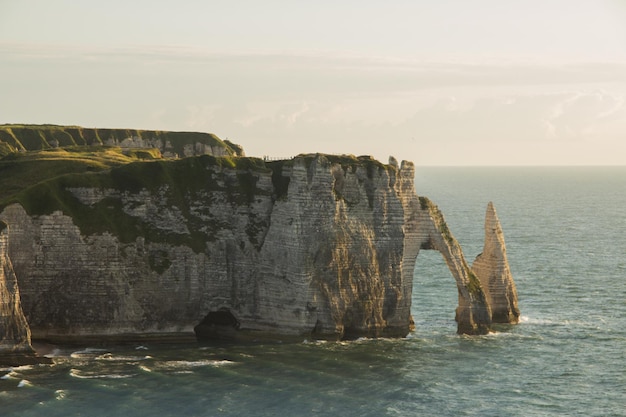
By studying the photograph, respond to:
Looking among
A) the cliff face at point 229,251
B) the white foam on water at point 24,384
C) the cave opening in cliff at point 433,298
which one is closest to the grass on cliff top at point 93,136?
the cave opening in cliff at point 433,298

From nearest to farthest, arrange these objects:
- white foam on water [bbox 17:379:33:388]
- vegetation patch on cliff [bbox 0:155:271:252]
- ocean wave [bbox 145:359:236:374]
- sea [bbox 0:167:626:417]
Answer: sea [bbox 0:167:626:417], white foam on water [bbox 17:379:33:388], ocean wave [bbox 145:359:236:374], vegetation patch on cliff [bbox 0:155:271:252]

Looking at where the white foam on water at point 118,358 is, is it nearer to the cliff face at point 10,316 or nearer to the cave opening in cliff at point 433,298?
the cliff face at point 10,316

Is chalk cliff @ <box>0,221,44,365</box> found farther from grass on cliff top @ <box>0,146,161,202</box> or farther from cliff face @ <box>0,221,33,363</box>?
grass on cliff top @ <box>0,146,161,202</box>

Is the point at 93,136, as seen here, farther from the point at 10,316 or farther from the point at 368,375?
the point at 368,375

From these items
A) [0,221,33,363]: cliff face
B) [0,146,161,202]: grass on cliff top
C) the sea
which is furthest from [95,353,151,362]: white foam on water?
[0,146,161,202]: grass on cliff top

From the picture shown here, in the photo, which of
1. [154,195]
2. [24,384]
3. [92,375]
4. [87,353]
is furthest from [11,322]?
[154,195]

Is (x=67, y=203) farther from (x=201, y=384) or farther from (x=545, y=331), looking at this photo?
(x=545, y=331)
